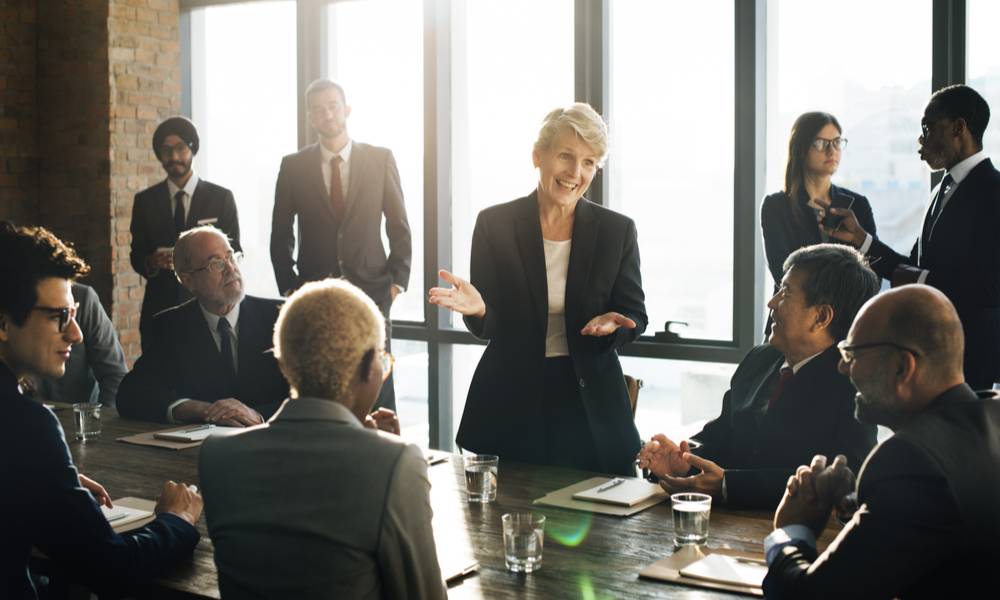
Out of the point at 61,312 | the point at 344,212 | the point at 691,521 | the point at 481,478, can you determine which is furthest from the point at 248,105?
the point at 691,521

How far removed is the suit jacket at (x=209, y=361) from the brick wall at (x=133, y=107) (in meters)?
2.98

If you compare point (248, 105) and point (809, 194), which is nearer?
point (809, 194)

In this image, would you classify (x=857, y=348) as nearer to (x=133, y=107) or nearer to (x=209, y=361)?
(x=209, y=361)

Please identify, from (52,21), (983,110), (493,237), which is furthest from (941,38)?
(52,21)

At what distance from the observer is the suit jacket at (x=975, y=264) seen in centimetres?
367

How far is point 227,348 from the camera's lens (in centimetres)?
390

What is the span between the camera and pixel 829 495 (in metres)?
1.93

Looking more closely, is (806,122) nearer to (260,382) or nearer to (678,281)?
(678,281)

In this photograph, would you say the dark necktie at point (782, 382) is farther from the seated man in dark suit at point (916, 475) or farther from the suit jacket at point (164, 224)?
the suit jacket at point (164, 224)

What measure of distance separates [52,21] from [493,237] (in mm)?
4668

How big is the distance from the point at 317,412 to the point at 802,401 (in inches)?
53.0

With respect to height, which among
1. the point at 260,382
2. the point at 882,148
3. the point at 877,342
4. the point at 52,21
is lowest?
the point at 260,382

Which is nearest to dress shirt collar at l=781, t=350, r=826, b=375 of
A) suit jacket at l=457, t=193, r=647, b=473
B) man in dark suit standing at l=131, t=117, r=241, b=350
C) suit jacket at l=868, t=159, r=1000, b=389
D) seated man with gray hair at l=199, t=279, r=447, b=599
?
suit jacket at l=457, t=193, r=647, b=473

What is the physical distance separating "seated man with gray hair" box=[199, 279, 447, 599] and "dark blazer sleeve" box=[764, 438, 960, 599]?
0.65 metres
